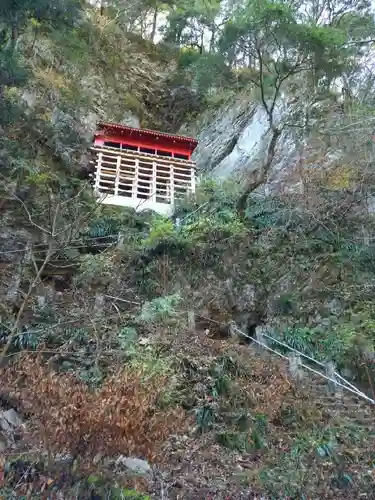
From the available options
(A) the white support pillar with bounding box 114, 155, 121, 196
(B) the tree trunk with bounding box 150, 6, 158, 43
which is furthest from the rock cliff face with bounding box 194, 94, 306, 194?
(B) the tree trunk with bounding box 150, 6, 158, 43

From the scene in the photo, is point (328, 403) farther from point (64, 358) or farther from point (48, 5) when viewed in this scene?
point (48, 5)

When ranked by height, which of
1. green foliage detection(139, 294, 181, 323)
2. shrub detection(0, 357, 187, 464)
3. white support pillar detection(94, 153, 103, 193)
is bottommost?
shrub detection(0, 357, 187, 464)

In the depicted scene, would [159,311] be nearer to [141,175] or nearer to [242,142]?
[141,175]

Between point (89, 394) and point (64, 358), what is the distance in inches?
130

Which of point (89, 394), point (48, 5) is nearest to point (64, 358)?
point (89, 394)

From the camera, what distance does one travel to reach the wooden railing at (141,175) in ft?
42.4

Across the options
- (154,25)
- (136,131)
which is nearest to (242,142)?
(136,131)

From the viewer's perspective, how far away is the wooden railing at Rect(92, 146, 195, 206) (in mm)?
12938

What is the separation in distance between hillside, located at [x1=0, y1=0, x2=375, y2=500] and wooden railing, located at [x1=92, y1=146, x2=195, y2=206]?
2.49 ft

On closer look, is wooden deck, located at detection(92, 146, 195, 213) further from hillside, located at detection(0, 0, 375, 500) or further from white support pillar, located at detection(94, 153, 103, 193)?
hillside, located at detection(0, 0, 375, 500)

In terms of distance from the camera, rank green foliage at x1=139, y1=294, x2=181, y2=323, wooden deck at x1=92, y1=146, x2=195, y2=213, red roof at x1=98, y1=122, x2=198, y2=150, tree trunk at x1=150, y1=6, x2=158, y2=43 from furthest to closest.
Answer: tree trunk at x1=150, y1=6, x2=158, y2=43
red roof at x1=98, y1=122, x2=198, y2=150
wooden deck at x1=92, y1=146, x2=195, y2=213
green foliage at x1=139, y1=294, x2=181, y2=323

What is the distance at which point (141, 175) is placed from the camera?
13.6 meters

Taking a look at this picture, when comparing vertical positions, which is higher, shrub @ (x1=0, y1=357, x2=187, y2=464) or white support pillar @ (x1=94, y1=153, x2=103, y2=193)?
white support pillar @ (x1=94, y1=153, x2=103, y2=193)

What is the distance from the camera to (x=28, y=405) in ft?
13.5
